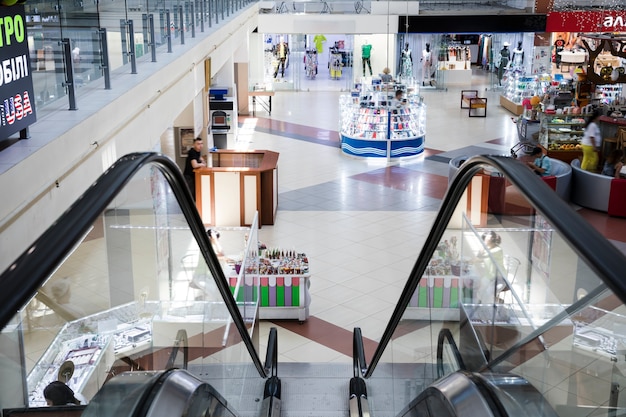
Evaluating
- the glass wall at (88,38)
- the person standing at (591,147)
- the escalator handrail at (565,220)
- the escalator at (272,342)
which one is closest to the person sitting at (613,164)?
the person standing at (591,147)

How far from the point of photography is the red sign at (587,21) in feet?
80.1

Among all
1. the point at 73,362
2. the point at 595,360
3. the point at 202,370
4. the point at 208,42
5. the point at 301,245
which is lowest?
the point at 301,245

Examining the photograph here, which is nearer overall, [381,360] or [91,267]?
[91,267]

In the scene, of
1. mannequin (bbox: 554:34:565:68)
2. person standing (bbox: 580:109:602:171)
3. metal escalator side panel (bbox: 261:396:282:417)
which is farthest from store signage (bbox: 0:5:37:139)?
mannequin (bbox: 554:34:565:68)

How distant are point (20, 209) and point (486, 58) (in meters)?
32.0

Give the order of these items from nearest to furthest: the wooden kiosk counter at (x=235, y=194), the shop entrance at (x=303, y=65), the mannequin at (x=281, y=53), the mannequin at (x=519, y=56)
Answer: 1. the wooden kiosk counter at (x=235, y=194)
2. the shop entrance at (x=303, y=65)
3. the mannequin at (x=519, y=56)
4. the mannequin at (x=281, y=53)

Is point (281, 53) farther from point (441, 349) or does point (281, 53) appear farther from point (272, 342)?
point (441, 349)

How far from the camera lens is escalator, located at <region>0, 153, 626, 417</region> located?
6.77ft

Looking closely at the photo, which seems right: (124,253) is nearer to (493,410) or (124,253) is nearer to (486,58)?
(493,410)

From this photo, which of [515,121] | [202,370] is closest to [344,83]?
[515,121]

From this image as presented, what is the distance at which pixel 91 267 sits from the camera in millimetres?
4242

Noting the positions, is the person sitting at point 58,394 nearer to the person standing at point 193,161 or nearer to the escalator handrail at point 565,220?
the escalator handrail at point 565,220

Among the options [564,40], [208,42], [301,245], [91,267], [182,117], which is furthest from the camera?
[564,40]

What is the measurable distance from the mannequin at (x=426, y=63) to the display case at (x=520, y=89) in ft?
15.7
